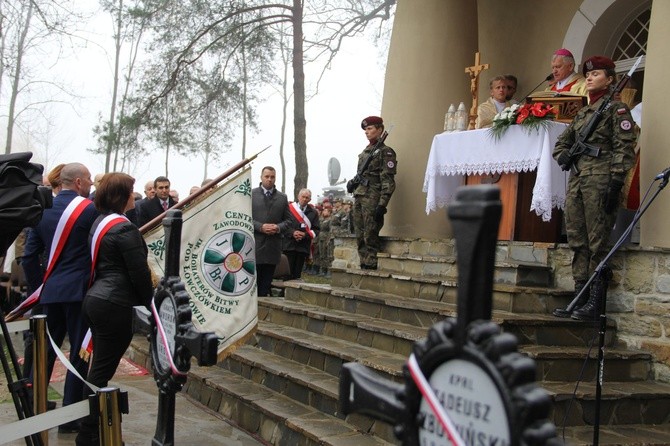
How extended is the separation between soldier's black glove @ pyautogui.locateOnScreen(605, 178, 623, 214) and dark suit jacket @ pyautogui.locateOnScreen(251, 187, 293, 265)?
4.92 meters

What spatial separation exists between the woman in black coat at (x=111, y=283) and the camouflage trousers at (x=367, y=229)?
4.00 metres

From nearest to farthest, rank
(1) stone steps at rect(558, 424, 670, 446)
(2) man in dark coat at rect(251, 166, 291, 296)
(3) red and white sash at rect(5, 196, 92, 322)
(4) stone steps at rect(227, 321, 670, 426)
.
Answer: (1) stone steps at rect(558, 424, 670, 446)
(4) stone steps at rect(227, 321, 670, 426)
(3) red and white sash at rect(5, 196, 92, 322)
(2) man in dark coat at rect(251, 166, 291, 296)

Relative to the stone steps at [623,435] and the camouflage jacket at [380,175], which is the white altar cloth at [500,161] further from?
the stone steps at [623,435]

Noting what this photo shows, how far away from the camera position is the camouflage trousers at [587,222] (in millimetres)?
5965

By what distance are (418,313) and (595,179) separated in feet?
6.00

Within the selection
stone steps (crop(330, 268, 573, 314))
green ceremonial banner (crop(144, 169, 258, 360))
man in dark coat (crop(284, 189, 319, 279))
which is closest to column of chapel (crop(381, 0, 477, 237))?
stone steps (crop(330, 268, 573, 314))

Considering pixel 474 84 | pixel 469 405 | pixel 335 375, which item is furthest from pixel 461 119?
pixel 469 405

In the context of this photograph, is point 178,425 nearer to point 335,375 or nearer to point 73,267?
point 335,375

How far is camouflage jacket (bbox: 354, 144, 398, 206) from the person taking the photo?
339 inches

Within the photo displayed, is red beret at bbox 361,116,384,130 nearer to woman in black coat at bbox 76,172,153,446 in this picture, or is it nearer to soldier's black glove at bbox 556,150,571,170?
soldier's black glove at bbox 556,150,571,170

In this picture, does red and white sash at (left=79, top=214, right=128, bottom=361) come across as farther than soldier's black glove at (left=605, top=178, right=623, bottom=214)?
No

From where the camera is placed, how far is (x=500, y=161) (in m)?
7.21

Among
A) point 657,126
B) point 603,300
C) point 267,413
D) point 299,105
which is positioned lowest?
point 267,413

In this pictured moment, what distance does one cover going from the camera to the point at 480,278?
4.89ft
